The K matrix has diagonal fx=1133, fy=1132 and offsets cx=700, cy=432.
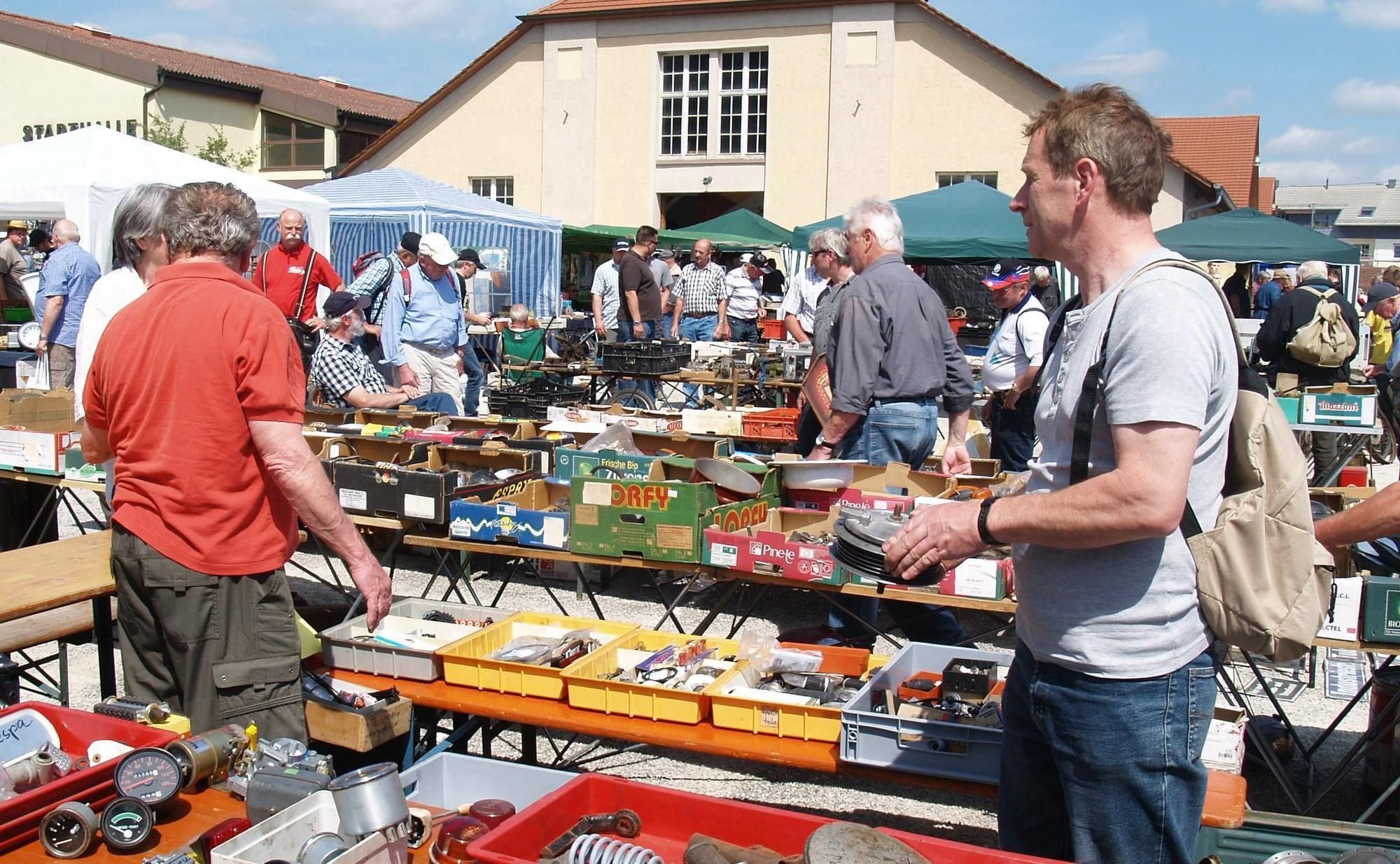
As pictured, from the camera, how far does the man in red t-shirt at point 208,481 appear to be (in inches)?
111

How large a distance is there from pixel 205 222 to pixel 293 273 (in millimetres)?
7526

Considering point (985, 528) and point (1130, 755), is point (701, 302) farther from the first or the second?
point (1130, 755)

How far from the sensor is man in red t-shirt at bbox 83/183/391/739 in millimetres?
2832

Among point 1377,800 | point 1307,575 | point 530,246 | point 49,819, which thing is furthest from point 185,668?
point 530,246

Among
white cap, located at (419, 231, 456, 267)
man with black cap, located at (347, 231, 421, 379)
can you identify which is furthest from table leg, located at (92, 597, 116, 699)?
man with black cap, located at (347, 231, 421, 379)

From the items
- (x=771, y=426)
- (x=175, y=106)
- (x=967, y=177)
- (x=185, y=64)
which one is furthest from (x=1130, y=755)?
(x=185, y=64)

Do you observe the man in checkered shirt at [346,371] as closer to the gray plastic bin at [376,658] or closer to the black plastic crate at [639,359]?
the black plastic crate at [639,359]

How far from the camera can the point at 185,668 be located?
289 centimetres

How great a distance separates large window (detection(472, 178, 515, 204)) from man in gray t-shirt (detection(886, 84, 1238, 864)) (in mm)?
26199

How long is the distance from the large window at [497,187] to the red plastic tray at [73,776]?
1009 inches

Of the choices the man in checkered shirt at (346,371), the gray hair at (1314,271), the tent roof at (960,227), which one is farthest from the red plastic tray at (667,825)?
the tent roof at (960,227)

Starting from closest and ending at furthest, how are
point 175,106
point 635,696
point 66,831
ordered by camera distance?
1. point 66,831
2. point 635,696
3. point 175,106

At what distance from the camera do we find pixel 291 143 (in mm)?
32906

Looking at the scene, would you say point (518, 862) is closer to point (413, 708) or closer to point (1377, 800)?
point (413, 708)
